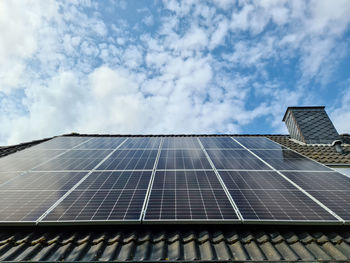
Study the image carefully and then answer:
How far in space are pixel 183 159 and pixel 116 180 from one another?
3.07m

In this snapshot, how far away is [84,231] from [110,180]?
1.88 metres

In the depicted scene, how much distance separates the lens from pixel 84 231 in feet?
13.7

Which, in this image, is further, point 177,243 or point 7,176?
point 7,176

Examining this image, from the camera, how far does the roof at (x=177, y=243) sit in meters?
3.47

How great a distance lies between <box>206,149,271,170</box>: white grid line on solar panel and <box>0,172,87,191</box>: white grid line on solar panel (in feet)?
17.8

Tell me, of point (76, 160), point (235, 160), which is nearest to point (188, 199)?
point (235, 160)

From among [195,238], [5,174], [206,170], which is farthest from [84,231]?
[5,174]

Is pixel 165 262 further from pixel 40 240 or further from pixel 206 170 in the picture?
pixel 206 170

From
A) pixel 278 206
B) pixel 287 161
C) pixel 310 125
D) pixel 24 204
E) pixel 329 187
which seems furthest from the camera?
pixel 310 125

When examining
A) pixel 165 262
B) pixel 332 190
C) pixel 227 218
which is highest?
pixel 332 190

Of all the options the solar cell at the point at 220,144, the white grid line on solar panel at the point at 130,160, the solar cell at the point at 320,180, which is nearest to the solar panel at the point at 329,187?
the solar cell at the point at 320,180

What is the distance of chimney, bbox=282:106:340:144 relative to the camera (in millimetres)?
11320

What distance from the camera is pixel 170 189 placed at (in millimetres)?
5309

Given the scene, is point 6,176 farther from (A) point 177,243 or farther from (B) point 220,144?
(B) point 220,144
